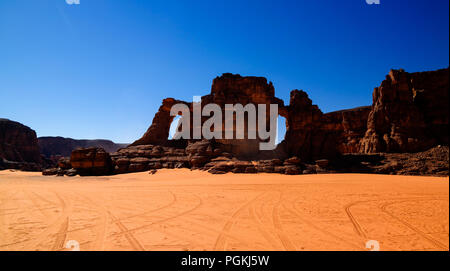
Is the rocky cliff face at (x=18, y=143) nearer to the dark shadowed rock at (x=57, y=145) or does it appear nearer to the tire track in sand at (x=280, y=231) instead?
the dark shadowed rock at (x=57, y=145)

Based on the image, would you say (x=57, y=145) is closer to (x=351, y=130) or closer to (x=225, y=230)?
(x=351, y=130)

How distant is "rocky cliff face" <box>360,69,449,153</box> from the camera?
27438 mm

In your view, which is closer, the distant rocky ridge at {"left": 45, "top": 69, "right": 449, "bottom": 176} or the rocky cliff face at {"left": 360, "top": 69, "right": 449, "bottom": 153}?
the distant rocky ridge at {"left": 45, "top": 69, "right": 449, "bottom": 176}

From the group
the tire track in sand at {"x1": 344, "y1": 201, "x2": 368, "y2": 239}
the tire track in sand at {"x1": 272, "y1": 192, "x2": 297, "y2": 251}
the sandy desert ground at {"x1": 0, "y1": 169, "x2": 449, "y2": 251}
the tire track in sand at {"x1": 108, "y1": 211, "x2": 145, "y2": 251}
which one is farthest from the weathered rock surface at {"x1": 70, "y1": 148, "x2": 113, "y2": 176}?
the tire track in sand at {"x1": 344, "y1": 201, "x2": 368, "y2": 239}

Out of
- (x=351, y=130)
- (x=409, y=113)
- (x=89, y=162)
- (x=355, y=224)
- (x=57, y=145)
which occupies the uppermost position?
(x=409, y=113)

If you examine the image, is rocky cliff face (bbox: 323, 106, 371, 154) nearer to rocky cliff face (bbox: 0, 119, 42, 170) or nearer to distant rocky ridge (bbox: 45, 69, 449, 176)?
distant rocky ridge (bbox: 45, 69, 449, 176)

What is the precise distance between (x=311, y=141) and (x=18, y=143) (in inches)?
2614

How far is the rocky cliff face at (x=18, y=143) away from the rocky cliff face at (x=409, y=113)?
2642 inches

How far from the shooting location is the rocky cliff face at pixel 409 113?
27438 millimetres

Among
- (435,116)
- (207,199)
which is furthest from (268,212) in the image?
(435,116)

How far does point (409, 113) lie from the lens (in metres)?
28.4

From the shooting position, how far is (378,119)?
30422mm

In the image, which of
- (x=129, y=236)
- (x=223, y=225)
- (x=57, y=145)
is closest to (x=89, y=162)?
(x=129, y=236)
